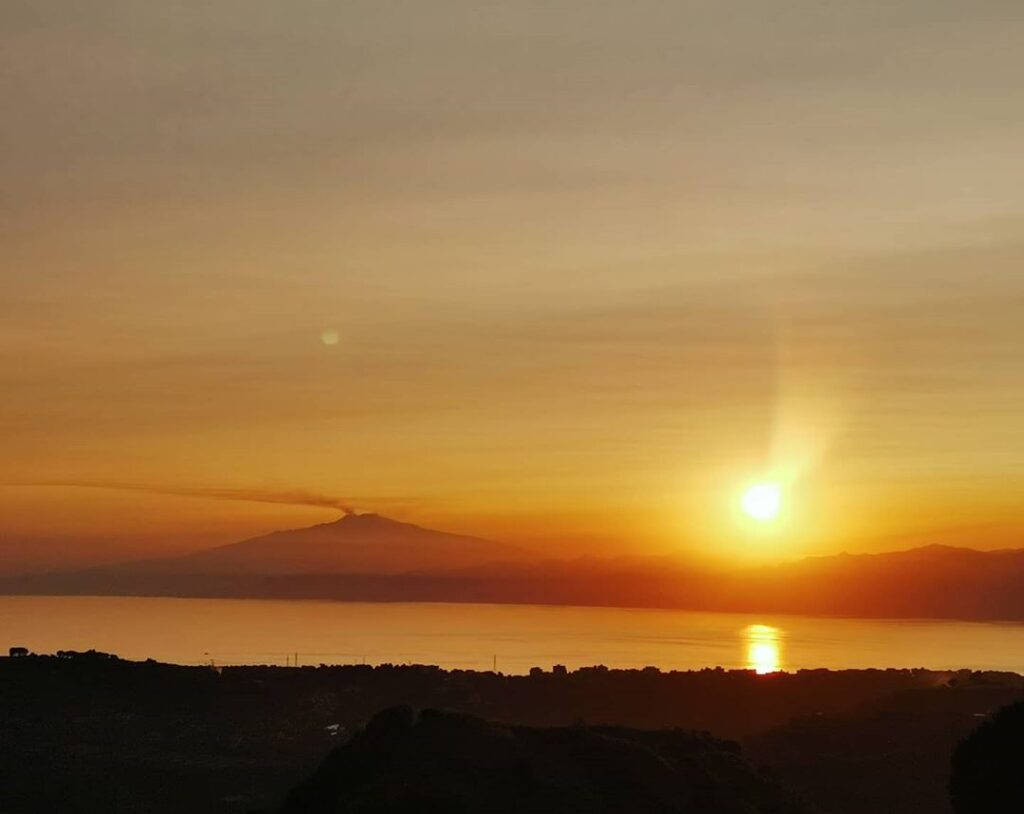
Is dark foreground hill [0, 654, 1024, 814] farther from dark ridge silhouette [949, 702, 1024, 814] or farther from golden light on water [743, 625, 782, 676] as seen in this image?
golden light on water [743, 625, 782, 676]

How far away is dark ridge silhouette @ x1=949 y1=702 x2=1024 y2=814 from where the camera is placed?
3244 centimetres

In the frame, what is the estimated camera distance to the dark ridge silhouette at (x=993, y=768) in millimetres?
32438

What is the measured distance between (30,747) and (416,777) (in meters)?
→ 27.6

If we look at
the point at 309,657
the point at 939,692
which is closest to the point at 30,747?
the point at 939,692

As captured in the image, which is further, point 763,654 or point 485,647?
point 763,654

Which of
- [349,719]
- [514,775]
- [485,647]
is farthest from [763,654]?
[514,775]

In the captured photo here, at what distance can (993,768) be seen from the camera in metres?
33.1

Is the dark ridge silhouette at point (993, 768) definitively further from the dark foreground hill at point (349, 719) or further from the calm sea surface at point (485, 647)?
the calm sea surface at point (485, 647)

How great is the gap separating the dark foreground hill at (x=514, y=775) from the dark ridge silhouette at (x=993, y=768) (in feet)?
17.1

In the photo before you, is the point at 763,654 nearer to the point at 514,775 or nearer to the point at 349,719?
the point at 349,719

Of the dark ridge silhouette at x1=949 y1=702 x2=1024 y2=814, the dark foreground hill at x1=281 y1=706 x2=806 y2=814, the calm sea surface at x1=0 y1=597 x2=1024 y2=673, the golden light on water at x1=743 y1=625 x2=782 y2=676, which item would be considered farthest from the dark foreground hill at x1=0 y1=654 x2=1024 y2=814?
the calm sea surface at x1=0 y1=597 x2=1024 y2=673

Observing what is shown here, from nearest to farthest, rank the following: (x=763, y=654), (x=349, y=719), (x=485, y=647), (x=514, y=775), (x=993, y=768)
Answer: (x=993, y=768)
(x=514, y=775)
(x=349, y=719)
(x=485, y=647)
(x=763, y=654)

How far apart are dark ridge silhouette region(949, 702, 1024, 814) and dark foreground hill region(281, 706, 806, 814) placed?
17.1 ft

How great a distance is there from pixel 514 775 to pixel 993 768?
1070 cm
